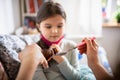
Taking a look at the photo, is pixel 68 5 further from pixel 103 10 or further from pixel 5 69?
pixel 5 69

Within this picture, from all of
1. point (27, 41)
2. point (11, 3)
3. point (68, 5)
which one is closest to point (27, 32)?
point (11, 3)


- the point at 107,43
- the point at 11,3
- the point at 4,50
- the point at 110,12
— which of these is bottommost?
the point at 107,43

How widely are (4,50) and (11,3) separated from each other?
1.10m

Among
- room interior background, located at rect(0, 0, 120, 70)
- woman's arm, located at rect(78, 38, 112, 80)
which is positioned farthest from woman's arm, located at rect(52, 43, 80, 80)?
room interior background, located at rect(0, 0, 120, 70)

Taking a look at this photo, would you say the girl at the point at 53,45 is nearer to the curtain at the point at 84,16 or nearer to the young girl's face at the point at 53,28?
the young girl's face at the point at 53,28

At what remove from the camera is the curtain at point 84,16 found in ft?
6.91

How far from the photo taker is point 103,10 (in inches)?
90.8

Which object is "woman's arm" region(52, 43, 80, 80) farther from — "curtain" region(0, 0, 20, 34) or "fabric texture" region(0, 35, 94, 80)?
"curtain" region(0, 0, 20, 34)

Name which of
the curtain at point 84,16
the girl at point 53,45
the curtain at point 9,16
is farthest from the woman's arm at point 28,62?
the curtain at point 84,16

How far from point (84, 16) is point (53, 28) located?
1.06 m

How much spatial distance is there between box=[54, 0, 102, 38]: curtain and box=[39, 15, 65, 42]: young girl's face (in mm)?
989

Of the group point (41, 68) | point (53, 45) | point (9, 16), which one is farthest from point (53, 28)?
point (9, 16)

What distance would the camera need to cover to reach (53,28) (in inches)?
45.2

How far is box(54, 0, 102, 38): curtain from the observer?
2.11 metres
